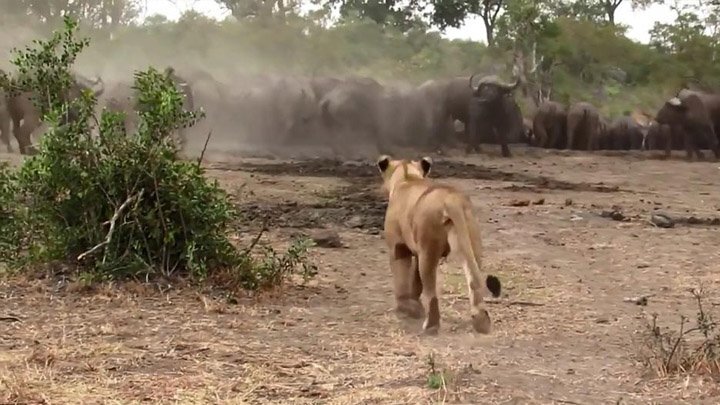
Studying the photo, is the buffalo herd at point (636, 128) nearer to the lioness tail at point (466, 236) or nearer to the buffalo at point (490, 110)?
the buffalo at point (490, 110)

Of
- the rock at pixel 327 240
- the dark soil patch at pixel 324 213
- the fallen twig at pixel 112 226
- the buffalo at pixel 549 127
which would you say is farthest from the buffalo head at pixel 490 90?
the fallen twig at pixel 112 226

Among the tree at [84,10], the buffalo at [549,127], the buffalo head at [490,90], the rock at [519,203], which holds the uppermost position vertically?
the tree at [84,10]

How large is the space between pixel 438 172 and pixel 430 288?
37.9ft

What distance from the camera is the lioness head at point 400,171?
785 centimetres

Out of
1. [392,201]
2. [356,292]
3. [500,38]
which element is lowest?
[356,292]

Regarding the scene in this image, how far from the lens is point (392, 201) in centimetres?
753

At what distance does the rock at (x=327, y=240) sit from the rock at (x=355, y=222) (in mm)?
857

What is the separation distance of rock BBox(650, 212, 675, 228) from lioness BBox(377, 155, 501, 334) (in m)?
5.51

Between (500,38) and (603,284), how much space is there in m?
31.9

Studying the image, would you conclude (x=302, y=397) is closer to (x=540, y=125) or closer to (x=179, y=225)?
(x=179, y=225)

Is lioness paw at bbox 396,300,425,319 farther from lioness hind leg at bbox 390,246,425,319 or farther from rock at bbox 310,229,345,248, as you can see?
rock at bbox 310,229,345,248

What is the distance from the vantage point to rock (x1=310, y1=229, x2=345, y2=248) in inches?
411

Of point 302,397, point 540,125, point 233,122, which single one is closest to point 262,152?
point 233,122

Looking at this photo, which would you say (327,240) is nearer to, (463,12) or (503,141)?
(503,141)
